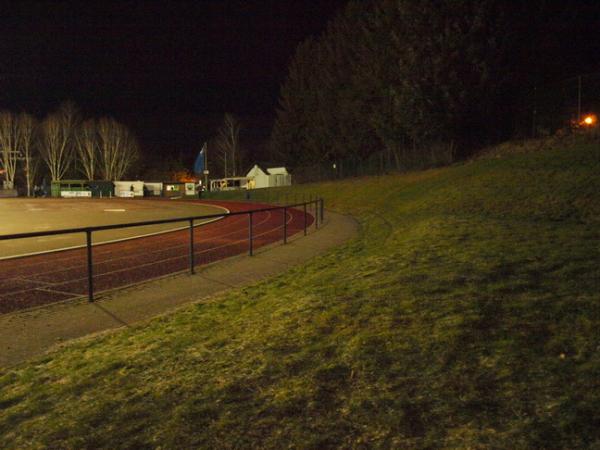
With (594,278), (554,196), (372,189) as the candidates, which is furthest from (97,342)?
(372,189)

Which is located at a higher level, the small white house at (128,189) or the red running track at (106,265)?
the small white house at (128,189)

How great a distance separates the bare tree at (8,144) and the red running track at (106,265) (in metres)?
72.2

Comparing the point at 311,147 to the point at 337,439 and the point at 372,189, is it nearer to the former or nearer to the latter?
the point at 372,189

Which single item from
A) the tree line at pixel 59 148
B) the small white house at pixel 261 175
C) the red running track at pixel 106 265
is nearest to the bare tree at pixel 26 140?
the tree line at pixel 59 148

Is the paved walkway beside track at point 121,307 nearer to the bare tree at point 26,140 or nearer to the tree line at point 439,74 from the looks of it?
the tree line at point 439,74

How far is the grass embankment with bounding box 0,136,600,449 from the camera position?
9.07ft

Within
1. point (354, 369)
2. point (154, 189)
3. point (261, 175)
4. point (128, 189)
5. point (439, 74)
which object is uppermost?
point (439, 74)

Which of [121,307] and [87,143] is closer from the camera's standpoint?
[121,307]

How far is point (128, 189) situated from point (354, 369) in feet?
243

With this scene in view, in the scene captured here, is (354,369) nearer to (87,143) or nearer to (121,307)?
(121,307)

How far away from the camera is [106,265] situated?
979cm

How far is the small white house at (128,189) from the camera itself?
71312mm

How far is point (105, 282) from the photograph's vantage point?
26.6ft

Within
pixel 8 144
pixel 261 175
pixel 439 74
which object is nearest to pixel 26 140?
pixel 8 144
